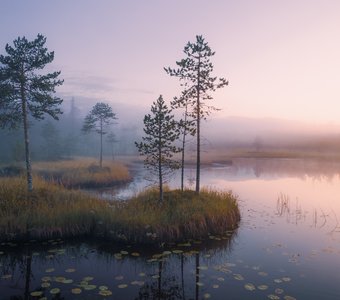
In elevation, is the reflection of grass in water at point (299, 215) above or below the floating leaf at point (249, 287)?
below

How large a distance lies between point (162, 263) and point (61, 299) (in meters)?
5.35

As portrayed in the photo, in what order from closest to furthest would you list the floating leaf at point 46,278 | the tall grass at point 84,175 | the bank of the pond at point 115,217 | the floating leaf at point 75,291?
the floating leaf at point 75,291 < the floating leaf at point 46,278 < the bank of the pond at point 115,217 < the tall grass at point 84,175

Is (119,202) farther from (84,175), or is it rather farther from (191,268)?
(84,175)

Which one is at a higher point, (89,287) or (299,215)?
(89,287)

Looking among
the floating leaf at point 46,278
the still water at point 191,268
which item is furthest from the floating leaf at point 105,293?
the floating leaf at point 46,278

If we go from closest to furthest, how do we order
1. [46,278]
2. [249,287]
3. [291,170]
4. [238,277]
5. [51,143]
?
[249,287] < [46,278] < [238,277] < [291,170] < [51,143]

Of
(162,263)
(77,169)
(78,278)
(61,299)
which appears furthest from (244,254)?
(77,169)

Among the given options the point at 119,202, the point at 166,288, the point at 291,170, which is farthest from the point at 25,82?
the point at 291,170

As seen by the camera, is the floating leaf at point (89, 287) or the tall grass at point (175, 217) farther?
the tall grass at point (175, 217)

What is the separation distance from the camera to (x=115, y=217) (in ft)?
64.4

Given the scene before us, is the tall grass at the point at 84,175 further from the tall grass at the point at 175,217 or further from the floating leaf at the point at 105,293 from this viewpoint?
the floating leaf at the point at 105,293

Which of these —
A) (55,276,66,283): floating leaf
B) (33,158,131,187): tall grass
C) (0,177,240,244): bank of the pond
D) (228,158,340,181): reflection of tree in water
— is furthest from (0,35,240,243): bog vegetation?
(228,158,340,181): reflection of tree in water

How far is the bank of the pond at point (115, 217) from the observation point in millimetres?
18359

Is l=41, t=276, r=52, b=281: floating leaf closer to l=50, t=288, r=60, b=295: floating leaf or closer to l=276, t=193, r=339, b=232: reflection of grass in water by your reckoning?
l=50, t=288, r=60, b=295: floating leaf
